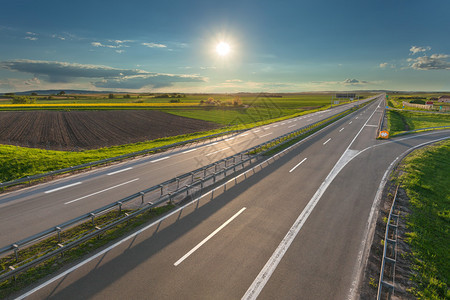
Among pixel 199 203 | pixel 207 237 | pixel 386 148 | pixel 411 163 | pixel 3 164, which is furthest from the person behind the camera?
pixel 386 148

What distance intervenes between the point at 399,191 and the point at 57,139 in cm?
3861

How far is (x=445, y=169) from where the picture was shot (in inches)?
725

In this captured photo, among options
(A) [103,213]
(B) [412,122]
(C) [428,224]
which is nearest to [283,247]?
(C) [428,224]

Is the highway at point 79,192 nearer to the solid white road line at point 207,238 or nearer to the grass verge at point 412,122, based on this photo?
the solid white road line at point 207,238

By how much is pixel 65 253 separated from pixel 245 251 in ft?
21.0

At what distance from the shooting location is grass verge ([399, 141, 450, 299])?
266 inches

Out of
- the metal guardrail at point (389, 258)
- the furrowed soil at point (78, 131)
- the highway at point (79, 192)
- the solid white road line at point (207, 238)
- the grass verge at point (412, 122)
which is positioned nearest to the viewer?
the metal guardrail at point (389, 258)

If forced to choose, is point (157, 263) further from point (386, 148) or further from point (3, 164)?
point (386, 148)

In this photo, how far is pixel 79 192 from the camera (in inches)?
508

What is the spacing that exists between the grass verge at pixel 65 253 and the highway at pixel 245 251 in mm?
498

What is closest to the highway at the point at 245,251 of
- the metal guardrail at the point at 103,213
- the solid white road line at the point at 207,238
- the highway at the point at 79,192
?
the solid white road line at the point at 207,238

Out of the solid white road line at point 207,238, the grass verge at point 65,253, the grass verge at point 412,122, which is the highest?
the grass verge at point 412,122

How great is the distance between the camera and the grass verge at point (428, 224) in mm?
6756

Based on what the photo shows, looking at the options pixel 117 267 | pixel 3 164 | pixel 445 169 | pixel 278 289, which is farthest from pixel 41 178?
pixel 445 169
